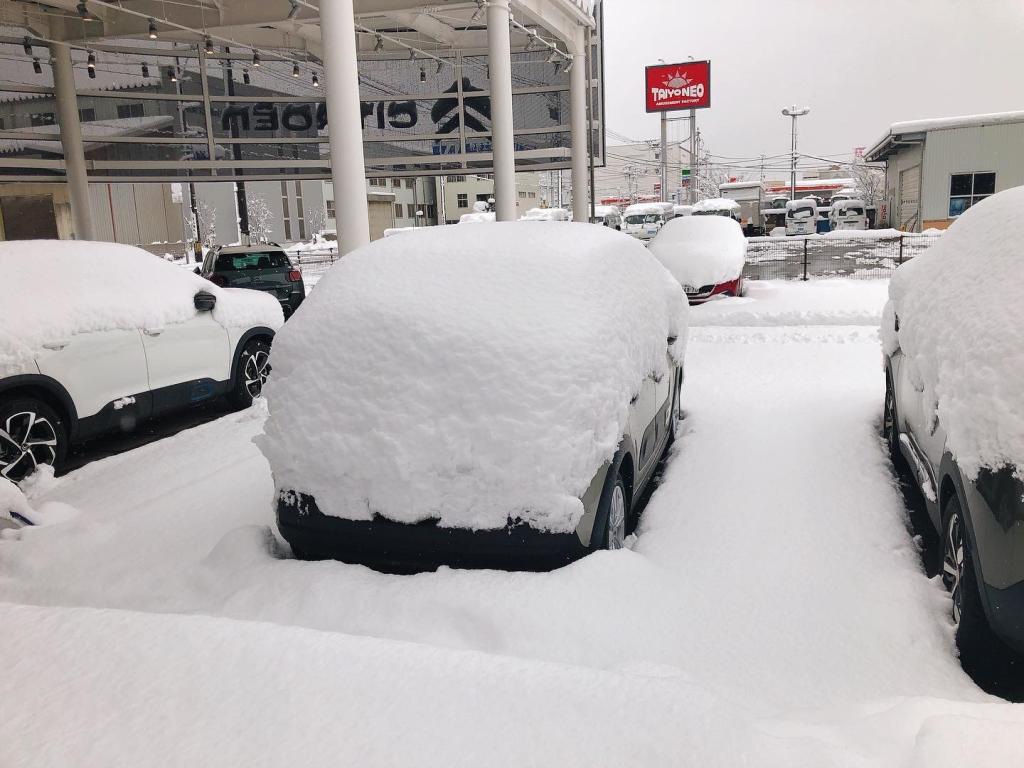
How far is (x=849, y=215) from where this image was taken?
142ft

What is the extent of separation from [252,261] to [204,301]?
7.95 meters

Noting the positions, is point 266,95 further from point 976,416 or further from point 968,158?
point 968,158

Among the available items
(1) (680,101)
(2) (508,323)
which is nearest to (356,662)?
(2) (508,323)

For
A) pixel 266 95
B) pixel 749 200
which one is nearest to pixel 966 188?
pixel 749 200

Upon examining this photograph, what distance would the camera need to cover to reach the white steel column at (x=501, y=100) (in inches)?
607

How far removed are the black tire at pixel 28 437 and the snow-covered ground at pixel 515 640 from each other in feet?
0.80

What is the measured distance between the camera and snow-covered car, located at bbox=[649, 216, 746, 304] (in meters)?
12.9

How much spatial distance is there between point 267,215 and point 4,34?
42.7 meters

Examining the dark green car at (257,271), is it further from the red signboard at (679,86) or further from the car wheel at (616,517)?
the red signboard at (679,86)

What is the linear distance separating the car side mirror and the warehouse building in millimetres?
32582

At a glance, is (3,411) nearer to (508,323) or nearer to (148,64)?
(508,323)

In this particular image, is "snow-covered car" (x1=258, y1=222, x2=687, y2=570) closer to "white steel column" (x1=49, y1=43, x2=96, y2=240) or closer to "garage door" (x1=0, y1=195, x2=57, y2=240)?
"white steel column" (x1=49, y1=43, x2=96, y2=240)

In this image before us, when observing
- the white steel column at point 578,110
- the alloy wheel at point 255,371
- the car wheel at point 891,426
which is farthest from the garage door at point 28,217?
the car wheel at point 891,426

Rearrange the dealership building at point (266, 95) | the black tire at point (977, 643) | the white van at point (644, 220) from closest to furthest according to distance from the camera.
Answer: the black tire at point (977, 643) < the dealership building at point (266, 95) < the white van at point (644, 220)
